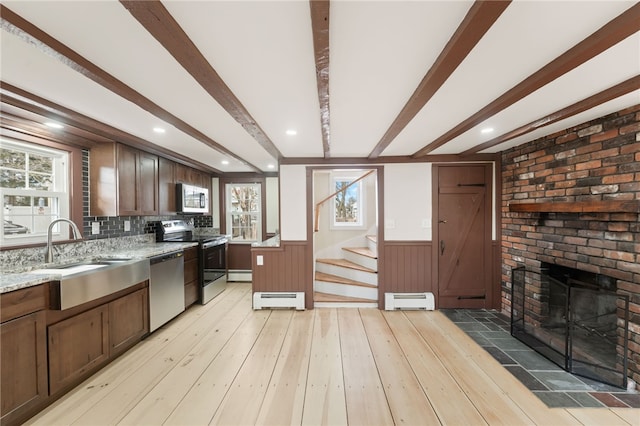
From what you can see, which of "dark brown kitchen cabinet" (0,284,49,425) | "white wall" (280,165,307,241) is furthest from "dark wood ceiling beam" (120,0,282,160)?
"dark brown kitchen cabinet" (0,284,49,425)

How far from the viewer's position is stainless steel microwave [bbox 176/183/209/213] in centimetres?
393

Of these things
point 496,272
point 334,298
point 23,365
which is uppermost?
point 496,272

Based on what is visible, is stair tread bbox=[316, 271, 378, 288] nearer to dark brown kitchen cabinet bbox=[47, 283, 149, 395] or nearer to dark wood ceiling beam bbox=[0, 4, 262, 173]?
dark brown kitchen cabinet bbox=[47, 283, 149, 395]

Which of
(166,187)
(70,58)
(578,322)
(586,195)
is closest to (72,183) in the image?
(166,187)

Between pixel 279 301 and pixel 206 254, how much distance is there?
4.65 feet

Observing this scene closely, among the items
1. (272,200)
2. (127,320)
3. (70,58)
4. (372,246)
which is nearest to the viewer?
(70,58)

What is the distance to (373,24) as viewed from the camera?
1126 mm

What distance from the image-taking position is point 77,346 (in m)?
2.00

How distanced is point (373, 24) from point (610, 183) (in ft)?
8.36

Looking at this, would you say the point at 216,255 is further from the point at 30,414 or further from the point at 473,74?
the point at 473,74

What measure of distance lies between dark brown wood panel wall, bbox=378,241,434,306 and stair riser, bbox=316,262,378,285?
205mm

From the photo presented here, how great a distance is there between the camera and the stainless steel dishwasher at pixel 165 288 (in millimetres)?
2842

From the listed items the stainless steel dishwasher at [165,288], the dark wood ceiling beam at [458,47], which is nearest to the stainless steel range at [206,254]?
the stainless steel dishwasher at [165,288]

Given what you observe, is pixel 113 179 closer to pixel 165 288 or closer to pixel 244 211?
pixel 165 288
